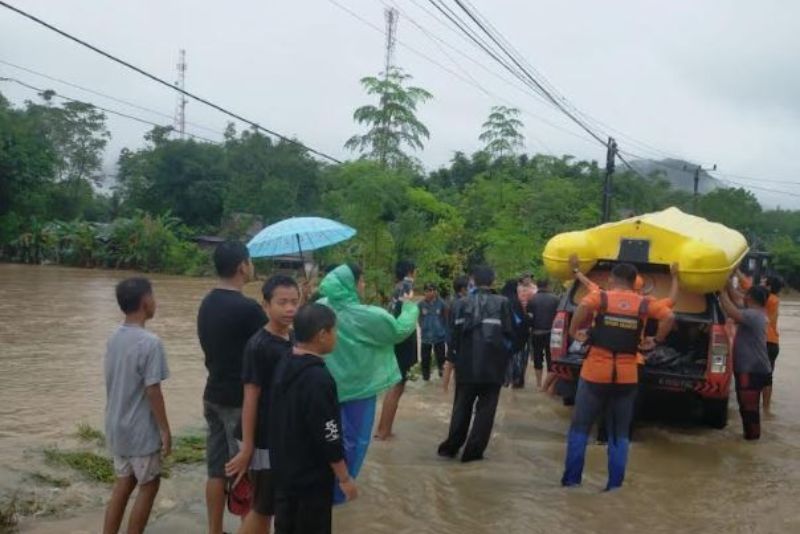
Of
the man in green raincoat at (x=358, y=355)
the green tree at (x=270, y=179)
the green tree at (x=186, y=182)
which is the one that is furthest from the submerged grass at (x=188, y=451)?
the green tree at (x=186, y=182)

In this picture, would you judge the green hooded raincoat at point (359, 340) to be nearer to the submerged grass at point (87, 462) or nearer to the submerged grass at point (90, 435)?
the submerged grass at point (87, 462)

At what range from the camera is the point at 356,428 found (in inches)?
203

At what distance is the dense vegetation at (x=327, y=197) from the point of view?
47.5ft

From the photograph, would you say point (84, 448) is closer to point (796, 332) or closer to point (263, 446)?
point (263, 446)

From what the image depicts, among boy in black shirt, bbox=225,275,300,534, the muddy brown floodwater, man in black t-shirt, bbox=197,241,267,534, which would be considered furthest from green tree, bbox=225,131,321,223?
boy in black shirt, bbox=225,275,300,534

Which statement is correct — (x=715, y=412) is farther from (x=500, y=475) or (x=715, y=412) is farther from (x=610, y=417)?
(x=500, y=475)

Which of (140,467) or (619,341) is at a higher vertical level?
(619,341)

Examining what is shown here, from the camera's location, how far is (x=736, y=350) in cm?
807

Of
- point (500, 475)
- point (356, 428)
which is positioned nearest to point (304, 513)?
point (356, 428)

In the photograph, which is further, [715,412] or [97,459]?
[715,412]

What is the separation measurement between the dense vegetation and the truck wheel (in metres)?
6.17

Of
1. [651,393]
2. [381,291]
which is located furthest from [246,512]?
[381,291]

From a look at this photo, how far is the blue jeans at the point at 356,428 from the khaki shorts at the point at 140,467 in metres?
1.19

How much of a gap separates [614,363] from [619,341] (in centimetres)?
16
